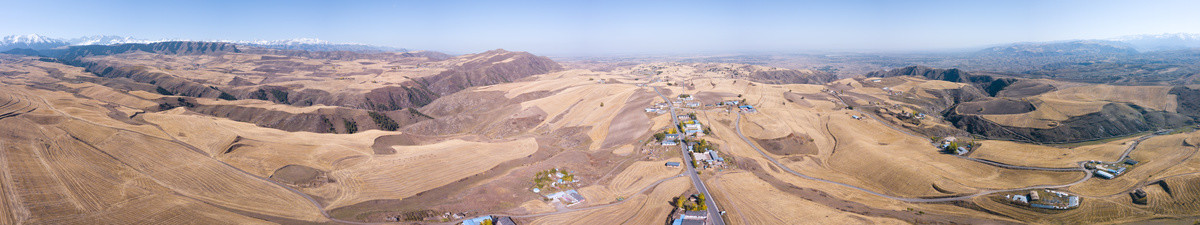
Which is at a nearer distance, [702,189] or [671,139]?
[702,189]

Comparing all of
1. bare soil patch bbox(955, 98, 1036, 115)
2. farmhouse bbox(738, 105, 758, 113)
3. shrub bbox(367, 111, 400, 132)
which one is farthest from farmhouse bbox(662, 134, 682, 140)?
bare soil patch bbox(955, 98, 1036, 115)

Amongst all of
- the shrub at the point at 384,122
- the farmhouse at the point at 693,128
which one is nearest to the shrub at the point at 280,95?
the shrub at the point at 384,122

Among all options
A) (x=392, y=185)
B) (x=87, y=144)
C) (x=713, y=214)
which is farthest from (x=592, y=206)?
(x=87, y=144)

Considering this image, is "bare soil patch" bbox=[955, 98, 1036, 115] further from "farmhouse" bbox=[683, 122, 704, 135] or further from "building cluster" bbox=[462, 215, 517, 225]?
"building cluster" bbox=[462, 215, 517, 225]

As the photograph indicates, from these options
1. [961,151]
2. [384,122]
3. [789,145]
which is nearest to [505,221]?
[789,145]

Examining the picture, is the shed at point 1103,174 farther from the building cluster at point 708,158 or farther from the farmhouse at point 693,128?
the farmhouse at point 693,128

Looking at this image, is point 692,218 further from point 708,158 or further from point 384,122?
point 384,122
